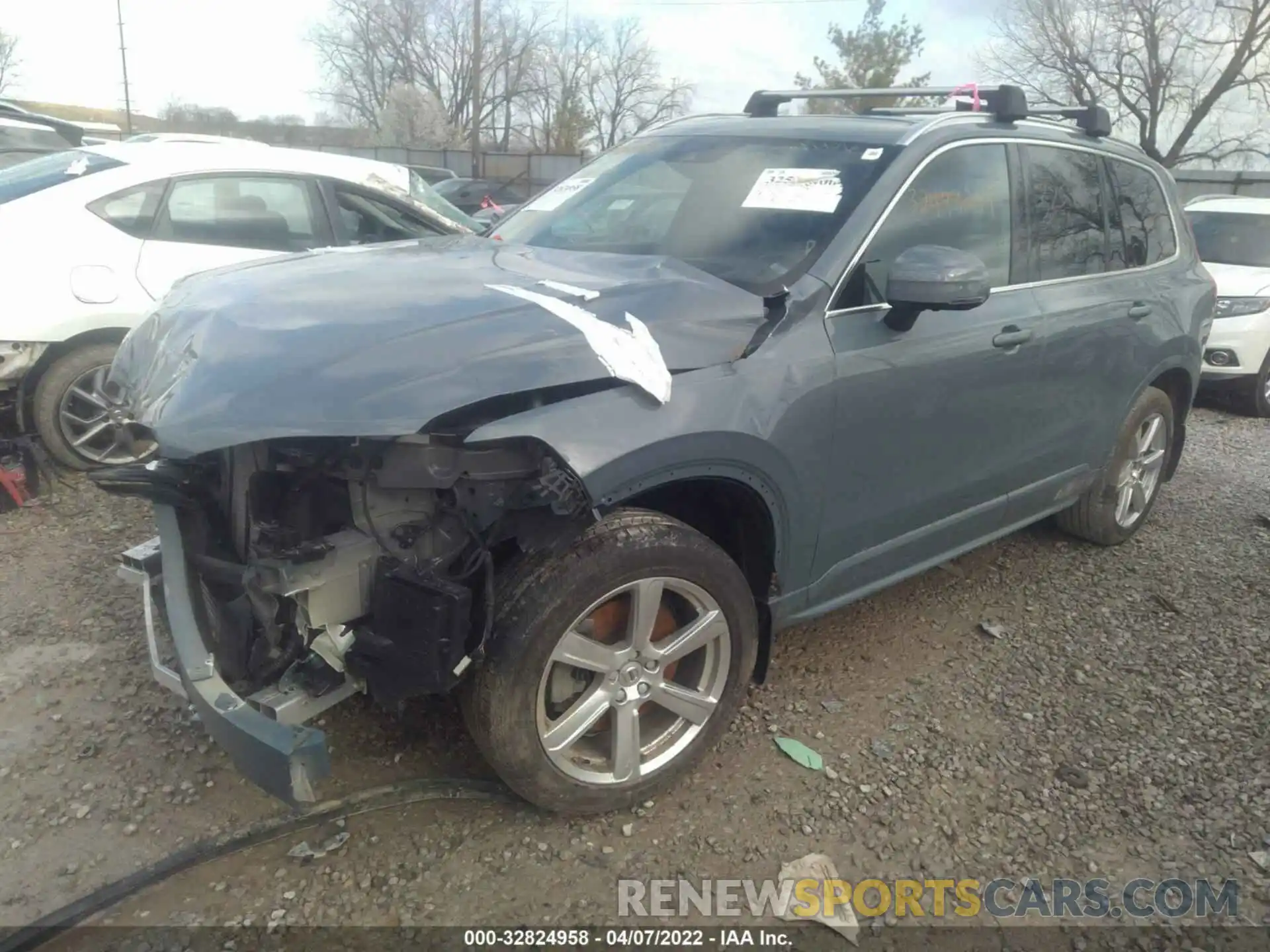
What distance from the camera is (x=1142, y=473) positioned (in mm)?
4816

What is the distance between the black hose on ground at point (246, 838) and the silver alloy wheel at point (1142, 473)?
11.3 feet

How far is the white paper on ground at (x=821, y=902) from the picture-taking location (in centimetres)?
247

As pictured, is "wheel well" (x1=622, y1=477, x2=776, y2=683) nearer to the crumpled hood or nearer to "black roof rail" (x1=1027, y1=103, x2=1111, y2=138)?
the crumpled hood

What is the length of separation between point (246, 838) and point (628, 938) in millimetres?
1083

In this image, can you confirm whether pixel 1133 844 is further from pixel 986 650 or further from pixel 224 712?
pixel 224 712

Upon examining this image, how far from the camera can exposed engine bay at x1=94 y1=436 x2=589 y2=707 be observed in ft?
7.54

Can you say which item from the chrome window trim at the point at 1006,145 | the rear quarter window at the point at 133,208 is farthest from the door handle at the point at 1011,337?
the rear quarter window at the point at 133,208

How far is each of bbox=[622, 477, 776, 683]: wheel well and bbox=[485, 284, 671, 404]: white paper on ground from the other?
1.36 ft

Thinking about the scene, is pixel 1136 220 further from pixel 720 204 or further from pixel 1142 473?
pixel 720 204

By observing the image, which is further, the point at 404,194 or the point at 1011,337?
the point at 404,194

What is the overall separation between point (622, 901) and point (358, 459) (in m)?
1.33

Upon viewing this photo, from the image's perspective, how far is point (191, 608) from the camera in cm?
260

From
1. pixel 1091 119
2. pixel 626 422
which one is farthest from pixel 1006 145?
pixel 626 422

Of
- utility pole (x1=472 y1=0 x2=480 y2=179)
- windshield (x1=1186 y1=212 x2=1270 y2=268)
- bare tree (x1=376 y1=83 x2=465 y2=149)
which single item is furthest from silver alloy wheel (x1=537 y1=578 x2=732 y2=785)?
bare tree (x1=376 y1=83 x2=465 y2=149)
